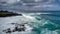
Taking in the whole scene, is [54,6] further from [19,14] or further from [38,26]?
[19,14]

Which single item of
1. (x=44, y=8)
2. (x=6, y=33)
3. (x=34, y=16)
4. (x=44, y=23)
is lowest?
(x=6, y=33)

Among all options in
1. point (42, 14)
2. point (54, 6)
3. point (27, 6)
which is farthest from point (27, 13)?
point (54, 6)

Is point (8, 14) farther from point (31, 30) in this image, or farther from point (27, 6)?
point (31, 30)

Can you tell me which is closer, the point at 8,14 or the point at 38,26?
the point at 38,26

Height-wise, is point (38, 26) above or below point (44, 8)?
below

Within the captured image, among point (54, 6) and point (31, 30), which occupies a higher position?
point (54, 6)

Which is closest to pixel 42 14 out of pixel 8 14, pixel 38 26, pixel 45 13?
pixel 45 13
